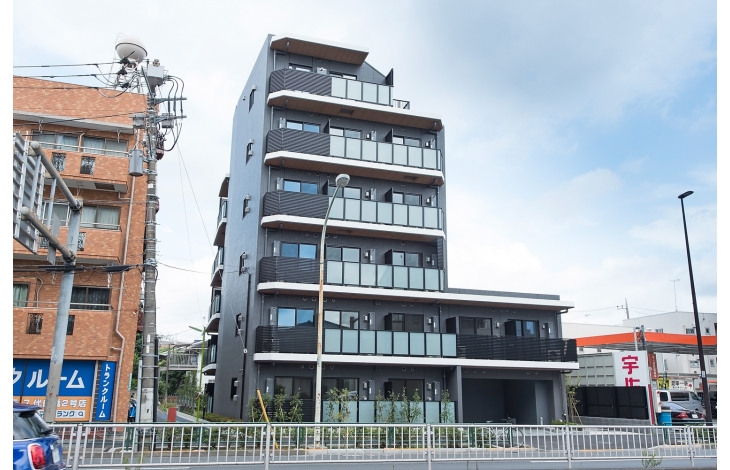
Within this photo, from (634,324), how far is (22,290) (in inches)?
2617

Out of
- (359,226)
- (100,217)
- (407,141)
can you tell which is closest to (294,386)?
(359,226)

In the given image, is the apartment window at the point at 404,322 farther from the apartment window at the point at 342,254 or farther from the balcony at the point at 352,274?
the apartment window at the point at 342,254

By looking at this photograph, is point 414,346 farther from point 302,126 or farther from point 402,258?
point 302,126

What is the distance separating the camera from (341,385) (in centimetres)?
2617

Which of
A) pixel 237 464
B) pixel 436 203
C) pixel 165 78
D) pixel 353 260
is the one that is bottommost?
pixel 237 464

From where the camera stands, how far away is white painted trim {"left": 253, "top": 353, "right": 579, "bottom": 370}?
80.9 feet

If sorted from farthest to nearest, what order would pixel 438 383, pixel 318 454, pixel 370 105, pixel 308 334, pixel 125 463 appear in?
pixel 370 105, pixel 438 383, pixel 308 334, pixel 318 454, pixel 125 463

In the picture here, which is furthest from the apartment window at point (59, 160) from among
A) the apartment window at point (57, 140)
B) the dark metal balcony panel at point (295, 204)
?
the dark metal balcony panel at point (295, 204)

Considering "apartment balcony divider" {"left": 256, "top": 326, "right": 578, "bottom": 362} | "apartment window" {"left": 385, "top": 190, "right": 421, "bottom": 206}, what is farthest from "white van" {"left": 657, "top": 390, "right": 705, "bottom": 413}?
"apartment window" {"left": 385, "top": 190, "right": 421, "bottom": 206}

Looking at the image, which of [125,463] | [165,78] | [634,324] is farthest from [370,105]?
[634,324]

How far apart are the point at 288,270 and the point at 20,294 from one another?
10.6 metres

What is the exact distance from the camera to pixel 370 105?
→ 2953 centimetres

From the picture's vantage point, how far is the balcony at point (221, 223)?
36.8m

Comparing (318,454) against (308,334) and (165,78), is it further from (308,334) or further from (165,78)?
(165,78)
